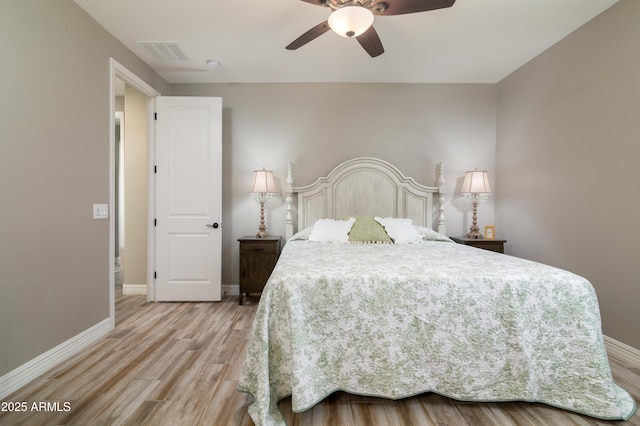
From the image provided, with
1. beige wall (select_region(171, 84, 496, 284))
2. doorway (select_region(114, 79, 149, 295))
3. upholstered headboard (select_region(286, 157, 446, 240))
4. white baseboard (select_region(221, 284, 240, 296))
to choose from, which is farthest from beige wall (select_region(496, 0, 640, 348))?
doorway (select_region(114, 79, 149, 295))

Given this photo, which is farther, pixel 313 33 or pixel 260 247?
pixel 260 247

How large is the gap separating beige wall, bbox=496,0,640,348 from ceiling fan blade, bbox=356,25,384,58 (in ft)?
6.10

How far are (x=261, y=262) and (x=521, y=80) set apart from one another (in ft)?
12.0

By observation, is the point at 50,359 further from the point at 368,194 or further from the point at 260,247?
the point at 368,194

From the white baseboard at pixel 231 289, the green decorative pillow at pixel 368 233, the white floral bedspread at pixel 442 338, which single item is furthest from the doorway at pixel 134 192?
the white floral bedspread at pixel 442 338

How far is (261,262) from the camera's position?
326cm

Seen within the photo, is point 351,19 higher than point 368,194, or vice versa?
point 351,19

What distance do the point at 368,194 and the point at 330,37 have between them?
1753mm

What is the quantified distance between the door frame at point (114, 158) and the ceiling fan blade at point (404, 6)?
7.86ft

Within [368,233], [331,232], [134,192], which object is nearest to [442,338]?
[368,233]

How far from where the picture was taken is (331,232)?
2971 millimetres

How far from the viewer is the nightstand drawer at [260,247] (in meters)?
3.26

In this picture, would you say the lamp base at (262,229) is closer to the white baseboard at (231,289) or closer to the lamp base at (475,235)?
the white baseboard at (231,289)

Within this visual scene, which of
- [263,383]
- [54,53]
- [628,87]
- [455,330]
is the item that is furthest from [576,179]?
[54,53]
